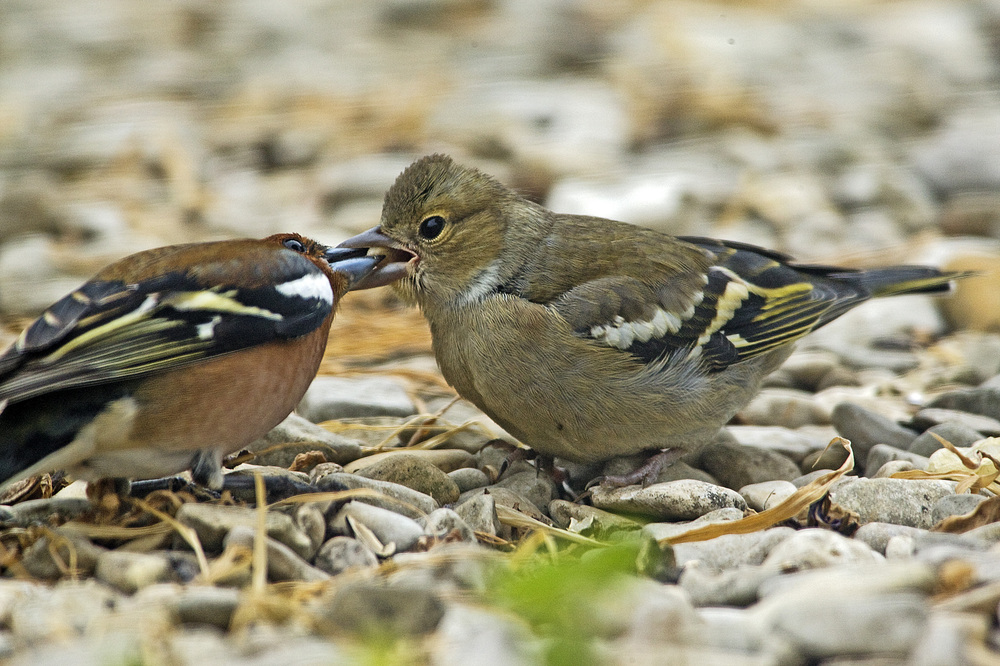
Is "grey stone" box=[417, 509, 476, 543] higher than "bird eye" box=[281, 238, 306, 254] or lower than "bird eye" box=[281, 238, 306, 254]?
lower

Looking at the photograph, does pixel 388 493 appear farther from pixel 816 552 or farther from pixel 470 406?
pixel 470 406

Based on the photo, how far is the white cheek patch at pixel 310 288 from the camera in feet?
11.3

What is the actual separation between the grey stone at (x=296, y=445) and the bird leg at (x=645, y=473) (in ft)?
3.16

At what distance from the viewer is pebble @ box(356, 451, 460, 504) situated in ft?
12.3

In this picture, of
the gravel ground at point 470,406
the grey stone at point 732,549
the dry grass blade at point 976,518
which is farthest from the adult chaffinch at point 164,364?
the dry grass blade at point 976,518

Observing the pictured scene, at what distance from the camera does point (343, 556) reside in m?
3.09

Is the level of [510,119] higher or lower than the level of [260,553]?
higher

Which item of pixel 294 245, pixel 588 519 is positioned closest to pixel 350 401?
pixel 294 245

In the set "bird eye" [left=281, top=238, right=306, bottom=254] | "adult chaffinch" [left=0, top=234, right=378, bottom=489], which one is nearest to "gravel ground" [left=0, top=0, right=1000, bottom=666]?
"adult chaffinch" [left=0, top=234, right=378, bottom=489]

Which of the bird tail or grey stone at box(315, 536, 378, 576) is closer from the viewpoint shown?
grey stone at box(315, 536, 378, 576)

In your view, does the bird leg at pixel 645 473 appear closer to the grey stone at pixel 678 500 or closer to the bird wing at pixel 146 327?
the grey stone at pixel 678 500

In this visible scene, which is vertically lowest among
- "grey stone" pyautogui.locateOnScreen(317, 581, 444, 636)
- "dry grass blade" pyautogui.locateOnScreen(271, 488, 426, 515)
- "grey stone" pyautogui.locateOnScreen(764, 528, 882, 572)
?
"grey stone" pyautogui.locateOnScreen(764, 528, 882, 572)

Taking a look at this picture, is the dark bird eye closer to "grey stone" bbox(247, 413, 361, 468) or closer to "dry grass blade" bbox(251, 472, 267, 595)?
"grey stone" bbox(247, 413, 361, 468)

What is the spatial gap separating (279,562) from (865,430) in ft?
8.60
